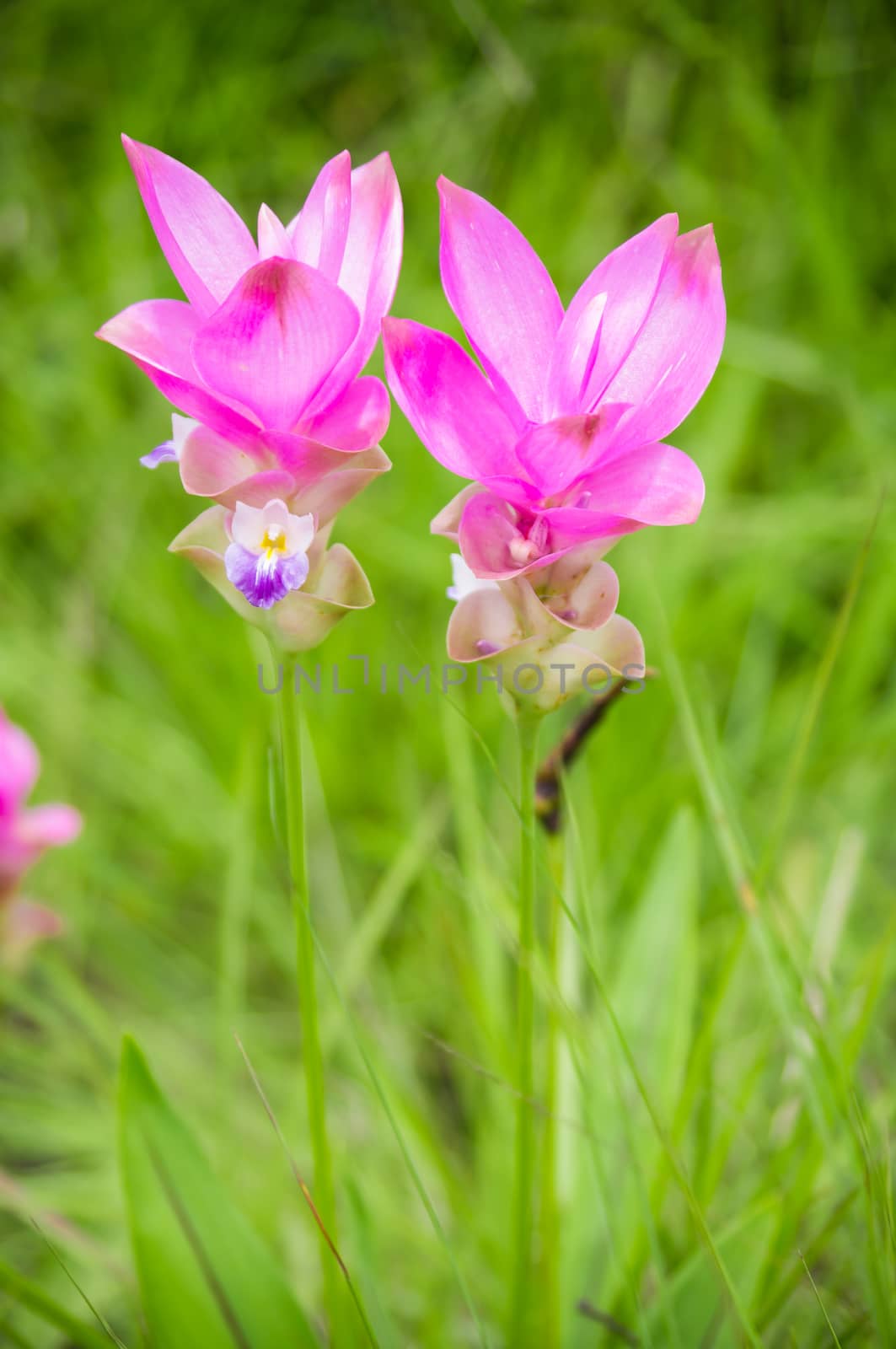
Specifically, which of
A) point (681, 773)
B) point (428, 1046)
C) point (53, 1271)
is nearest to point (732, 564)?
point (681, 773)

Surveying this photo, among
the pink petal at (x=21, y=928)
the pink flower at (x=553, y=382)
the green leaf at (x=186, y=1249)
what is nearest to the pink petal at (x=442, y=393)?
the pink flower at (x=553, y=382)

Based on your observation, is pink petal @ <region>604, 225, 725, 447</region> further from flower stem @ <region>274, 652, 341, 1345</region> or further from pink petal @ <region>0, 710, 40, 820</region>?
→ pink petal @ <region>0, 710, 40, 820</region>

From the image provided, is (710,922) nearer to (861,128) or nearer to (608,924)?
(608,924)

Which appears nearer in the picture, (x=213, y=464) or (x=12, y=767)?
(x=213, y=464)

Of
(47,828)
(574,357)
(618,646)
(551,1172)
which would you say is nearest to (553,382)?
(574,357)

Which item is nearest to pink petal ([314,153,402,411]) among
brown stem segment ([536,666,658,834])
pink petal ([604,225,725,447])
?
pink petal ([604,225,725,447])

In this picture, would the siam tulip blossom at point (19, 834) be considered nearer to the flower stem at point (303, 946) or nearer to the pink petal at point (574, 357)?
the flower stem at point (303, 946)

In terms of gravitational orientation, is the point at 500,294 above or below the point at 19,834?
above

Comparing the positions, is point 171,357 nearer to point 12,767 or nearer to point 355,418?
point 355,418
